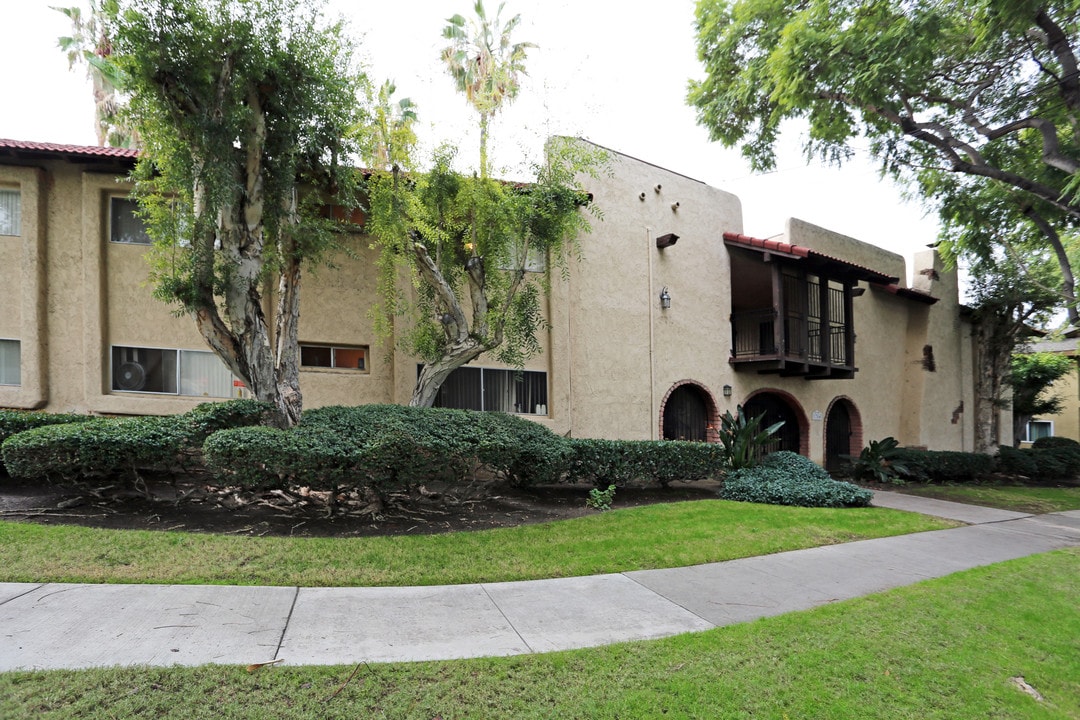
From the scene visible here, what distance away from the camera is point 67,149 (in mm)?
9312

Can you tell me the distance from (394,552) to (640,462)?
5526mm

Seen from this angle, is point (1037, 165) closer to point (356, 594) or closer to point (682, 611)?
point (682, 611)

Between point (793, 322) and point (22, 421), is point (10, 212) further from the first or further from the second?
point (793, 322)

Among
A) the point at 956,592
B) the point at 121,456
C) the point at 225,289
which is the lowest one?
the point at 956,592

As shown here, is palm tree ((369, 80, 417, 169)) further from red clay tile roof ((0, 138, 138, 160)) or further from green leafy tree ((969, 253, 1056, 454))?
green leafy tree ((969, 253, 1056, 454))

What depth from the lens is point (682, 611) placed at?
15.8 feet

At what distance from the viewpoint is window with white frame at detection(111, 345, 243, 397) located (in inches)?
392

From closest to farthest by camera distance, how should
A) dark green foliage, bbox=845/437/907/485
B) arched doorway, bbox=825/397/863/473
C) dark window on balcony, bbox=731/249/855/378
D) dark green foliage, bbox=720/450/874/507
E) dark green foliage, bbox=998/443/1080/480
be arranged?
dark green foliage, bbox=720/450/874/507 < dark window on balcony, bbox=731/249/855/378 < dark green foliage, bbox=845/437/907/485 < arched doorway, bbox=825/397/863/473 < dark green foliage, bbox=998/443/1080/480

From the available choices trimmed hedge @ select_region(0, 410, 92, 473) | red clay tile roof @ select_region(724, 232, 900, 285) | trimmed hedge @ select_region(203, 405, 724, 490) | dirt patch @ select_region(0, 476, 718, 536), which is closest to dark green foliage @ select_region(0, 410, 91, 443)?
trimmed hedge @ select_region(0, 410, 92, 473)

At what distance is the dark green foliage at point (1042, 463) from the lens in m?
17.2

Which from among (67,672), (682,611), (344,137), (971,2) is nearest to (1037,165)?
(971,2)

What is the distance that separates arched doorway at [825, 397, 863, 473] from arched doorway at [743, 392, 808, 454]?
1476mm

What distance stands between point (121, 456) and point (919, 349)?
21.5 meters

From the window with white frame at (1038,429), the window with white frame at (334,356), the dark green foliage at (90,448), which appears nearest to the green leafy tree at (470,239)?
the window with white frame at (334,356)
